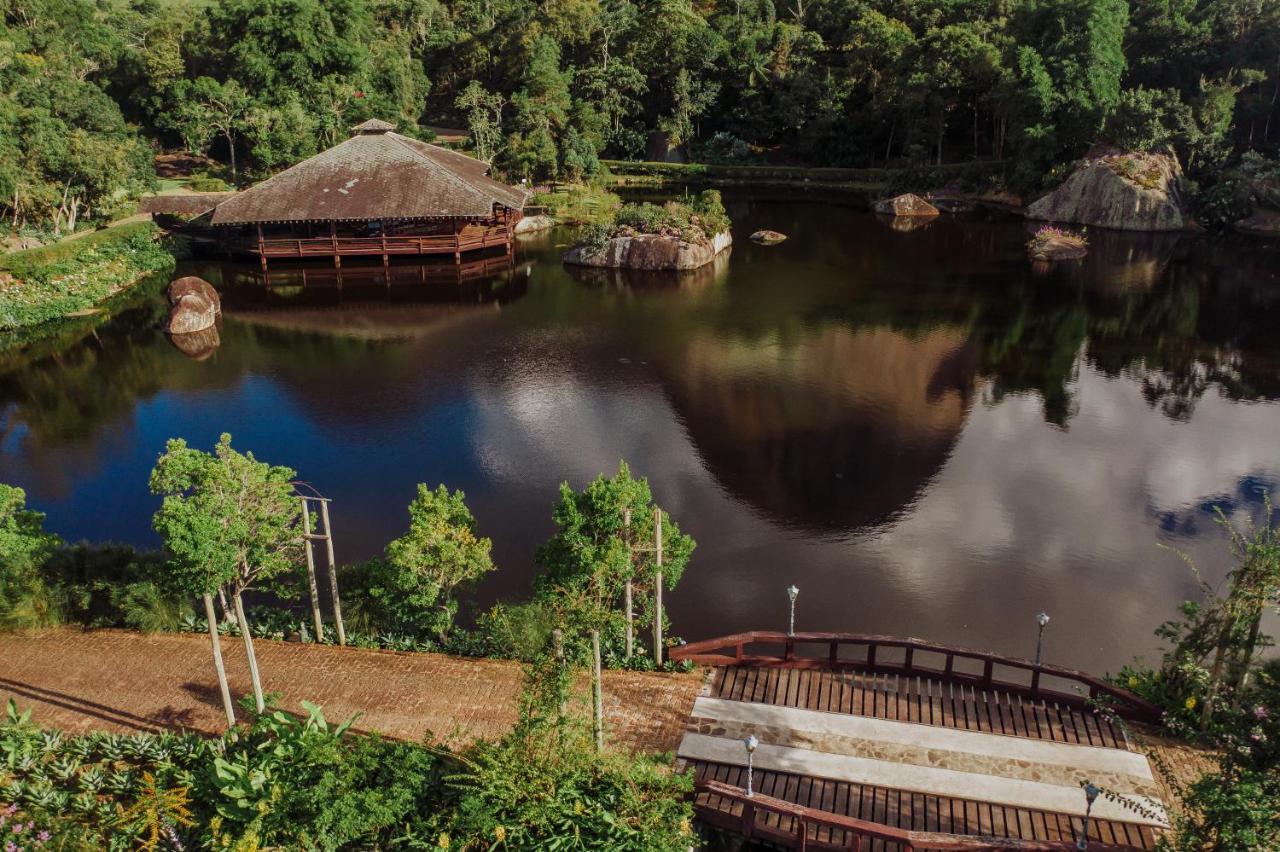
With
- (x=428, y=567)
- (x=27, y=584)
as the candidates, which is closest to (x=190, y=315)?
(x=27, y=584)

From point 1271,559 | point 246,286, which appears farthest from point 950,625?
point 246,286

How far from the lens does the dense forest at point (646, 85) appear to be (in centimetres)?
5775

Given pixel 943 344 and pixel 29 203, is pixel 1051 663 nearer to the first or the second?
pixel 943 344

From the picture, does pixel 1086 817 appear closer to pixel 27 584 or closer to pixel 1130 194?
pixel 27 584

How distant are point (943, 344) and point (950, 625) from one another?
19.3m

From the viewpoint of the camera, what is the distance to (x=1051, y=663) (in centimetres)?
1788

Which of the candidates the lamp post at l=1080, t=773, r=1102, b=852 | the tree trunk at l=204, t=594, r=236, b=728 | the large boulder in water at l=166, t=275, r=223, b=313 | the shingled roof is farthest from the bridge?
the shingled roof

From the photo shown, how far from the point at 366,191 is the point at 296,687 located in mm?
37088

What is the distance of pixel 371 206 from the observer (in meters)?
47.4

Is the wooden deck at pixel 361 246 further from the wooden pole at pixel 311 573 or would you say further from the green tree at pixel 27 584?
the wooden pole at pixel 311 573

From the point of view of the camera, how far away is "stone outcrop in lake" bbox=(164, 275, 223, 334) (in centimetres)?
3875

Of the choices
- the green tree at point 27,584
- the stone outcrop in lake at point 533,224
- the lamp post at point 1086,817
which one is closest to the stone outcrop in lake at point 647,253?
the stone outcrop in lake at point 533,224

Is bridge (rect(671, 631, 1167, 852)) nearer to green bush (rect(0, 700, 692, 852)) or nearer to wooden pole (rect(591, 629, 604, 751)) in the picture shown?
green bush (rect(0, 700, 692, 852))

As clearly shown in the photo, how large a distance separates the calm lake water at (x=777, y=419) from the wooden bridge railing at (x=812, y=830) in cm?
575
